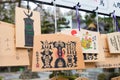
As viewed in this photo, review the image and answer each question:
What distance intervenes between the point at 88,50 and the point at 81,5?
284 millimetres

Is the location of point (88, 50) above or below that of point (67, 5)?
below

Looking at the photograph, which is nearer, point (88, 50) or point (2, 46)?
point (2, 46)

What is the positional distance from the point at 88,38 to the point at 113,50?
0.68 feet

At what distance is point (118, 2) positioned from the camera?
1.85 m

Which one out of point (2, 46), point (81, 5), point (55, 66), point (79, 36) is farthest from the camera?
point (81, 5)

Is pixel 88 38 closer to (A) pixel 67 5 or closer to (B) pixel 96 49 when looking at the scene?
(B) pixel 96 49

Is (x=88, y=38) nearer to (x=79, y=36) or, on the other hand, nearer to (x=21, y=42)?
(x=79, y=36)

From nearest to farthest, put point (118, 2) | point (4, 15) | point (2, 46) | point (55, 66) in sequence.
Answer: point (2, 46)
point (55, 66)
point (118, 2)
point (4, 15)

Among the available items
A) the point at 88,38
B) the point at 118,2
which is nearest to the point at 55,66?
the point at 88,38

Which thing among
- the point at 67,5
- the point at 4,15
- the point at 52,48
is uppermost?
the point at 4,15

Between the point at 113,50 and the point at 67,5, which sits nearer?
the point at 67,5

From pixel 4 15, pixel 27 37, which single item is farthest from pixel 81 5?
pixel 4 15

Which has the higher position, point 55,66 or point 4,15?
point 4,15

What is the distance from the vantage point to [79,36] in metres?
1.51
